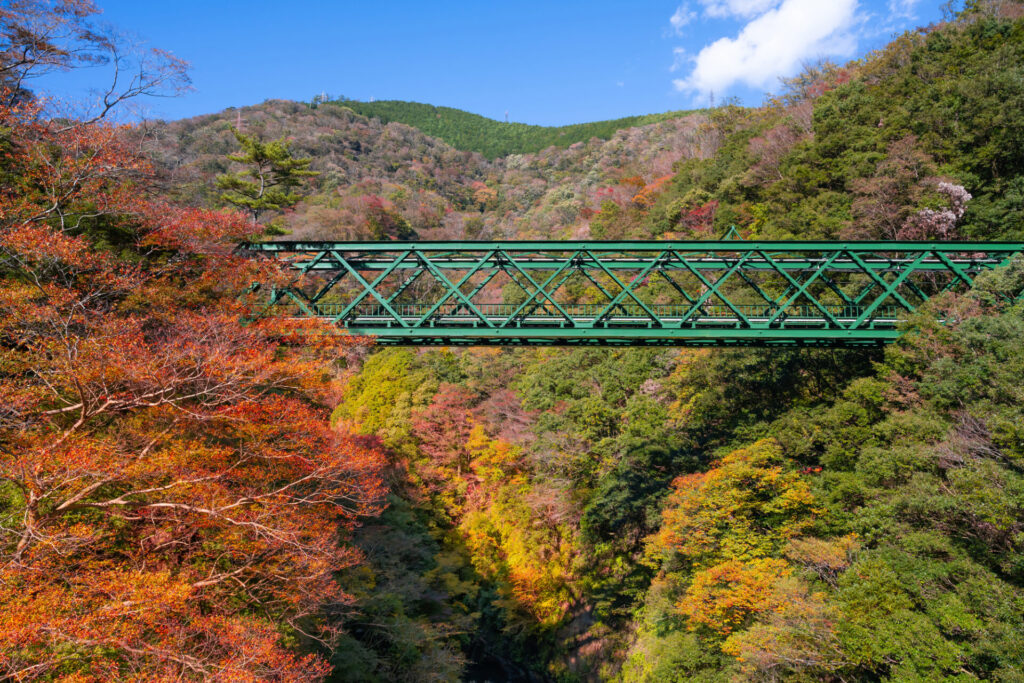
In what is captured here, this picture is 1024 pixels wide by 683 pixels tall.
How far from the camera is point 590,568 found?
1958 centimetres

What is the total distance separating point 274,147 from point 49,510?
997 inches

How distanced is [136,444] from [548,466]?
14832 mm

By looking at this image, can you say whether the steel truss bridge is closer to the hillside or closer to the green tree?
the green tree

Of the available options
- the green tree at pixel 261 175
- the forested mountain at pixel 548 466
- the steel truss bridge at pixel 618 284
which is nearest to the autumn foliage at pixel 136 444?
the forested mountain at pixel 548 466

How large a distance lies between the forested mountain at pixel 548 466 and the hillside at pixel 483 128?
184ft

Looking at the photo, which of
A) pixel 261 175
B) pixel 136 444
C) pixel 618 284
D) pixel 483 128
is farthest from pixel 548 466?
pixel 483 128

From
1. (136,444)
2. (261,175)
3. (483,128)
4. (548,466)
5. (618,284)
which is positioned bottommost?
(548,466)

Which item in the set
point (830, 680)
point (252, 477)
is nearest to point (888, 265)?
point (830, 680)

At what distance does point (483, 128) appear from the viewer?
3799 inches

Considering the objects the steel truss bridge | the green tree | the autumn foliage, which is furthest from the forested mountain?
the green tree

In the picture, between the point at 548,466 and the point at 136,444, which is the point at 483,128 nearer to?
the point at 548,466

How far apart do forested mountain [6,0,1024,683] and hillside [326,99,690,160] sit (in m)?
56.0

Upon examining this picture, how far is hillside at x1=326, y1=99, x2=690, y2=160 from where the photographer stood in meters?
79.6

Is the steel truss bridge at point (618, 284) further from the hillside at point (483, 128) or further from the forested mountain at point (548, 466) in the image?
the hillside at point (483, 128)
